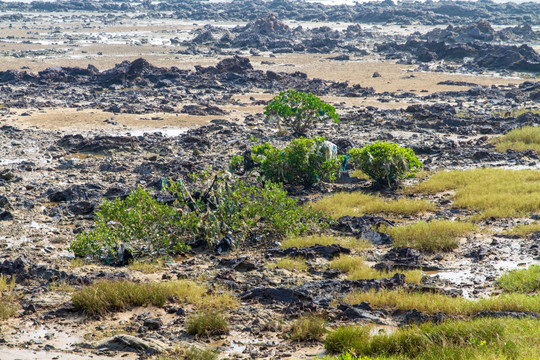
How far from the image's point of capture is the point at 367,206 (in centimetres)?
1098

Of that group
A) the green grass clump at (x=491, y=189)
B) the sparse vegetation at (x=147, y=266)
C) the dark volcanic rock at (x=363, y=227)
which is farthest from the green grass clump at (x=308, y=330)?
the green grass clump at (x=491, y=189)

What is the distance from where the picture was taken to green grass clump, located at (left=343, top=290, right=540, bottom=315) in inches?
237

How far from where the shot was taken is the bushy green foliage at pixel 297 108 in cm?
1642

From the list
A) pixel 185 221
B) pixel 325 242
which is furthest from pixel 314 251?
pixel 185 221

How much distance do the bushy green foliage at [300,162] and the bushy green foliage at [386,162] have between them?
0.65 metres

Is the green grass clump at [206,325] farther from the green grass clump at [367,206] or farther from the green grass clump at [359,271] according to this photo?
the green grass clump at [367,206]

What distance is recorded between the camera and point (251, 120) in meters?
19.5

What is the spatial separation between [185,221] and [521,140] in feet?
36.3

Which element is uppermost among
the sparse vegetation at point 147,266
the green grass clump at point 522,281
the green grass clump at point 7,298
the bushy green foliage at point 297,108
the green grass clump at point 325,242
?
the bushy green foliage at point 297,108

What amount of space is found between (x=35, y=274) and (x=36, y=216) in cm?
319

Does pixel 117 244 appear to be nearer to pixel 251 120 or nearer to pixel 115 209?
pixel 115 209

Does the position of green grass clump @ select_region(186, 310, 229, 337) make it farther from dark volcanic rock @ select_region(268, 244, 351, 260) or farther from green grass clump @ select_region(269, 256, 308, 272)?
dark volcanic rock @ select_region(268, 244, 351, 260)

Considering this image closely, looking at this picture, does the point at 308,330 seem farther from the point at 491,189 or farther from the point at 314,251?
the point at 491,189

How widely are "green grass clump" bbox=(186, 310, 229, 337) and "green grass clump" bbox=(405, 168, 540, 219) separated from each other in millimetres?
5915
